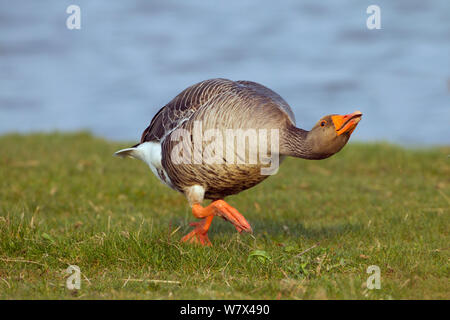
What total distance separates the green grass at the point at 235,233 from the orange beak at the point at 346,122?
4.19ft

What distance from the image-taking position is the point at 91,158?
12211mm

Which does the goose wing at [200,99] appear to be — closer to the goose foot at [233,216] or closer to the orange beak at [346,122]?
the orange beak at [346,122]

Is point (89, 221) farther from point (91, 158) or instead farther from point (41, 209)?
point (91, 158)

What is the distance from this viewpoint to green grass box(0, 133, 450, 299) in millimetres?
4992

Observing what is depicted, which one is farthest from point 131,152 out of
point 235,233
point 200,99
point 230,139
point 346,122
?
point 346,122

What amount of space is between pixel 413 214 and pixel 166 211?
3.65 metres

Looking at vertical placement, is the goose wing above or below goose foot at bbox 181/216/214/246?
above

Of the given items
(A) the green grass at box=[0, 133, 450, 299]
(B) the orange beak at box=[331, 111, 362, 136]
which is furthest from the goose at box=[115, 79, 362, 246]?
(A) the green grass at box=[0, 133, 450, 299]

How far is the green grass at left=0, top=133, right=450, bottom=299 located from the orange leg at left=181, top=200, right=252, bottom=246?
0.78 feet

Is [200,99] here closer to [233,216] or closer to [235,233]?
[233,216]

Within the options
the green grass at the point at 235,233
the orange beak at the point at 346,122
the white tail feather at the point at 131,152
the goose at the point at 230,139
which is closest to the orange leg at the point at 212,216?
the goose at the point at 230,139

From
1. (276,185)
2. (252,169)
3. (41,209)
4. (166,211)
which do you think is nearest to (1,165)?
(41,209)

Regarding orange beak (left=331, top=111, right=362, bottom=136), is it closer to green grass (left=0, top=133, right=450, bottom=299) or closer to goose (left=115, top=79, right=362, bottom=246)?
goose (left=115, top=79, right=362, bottom=246)

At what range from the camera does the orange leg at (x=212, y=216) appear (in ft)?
19.4
